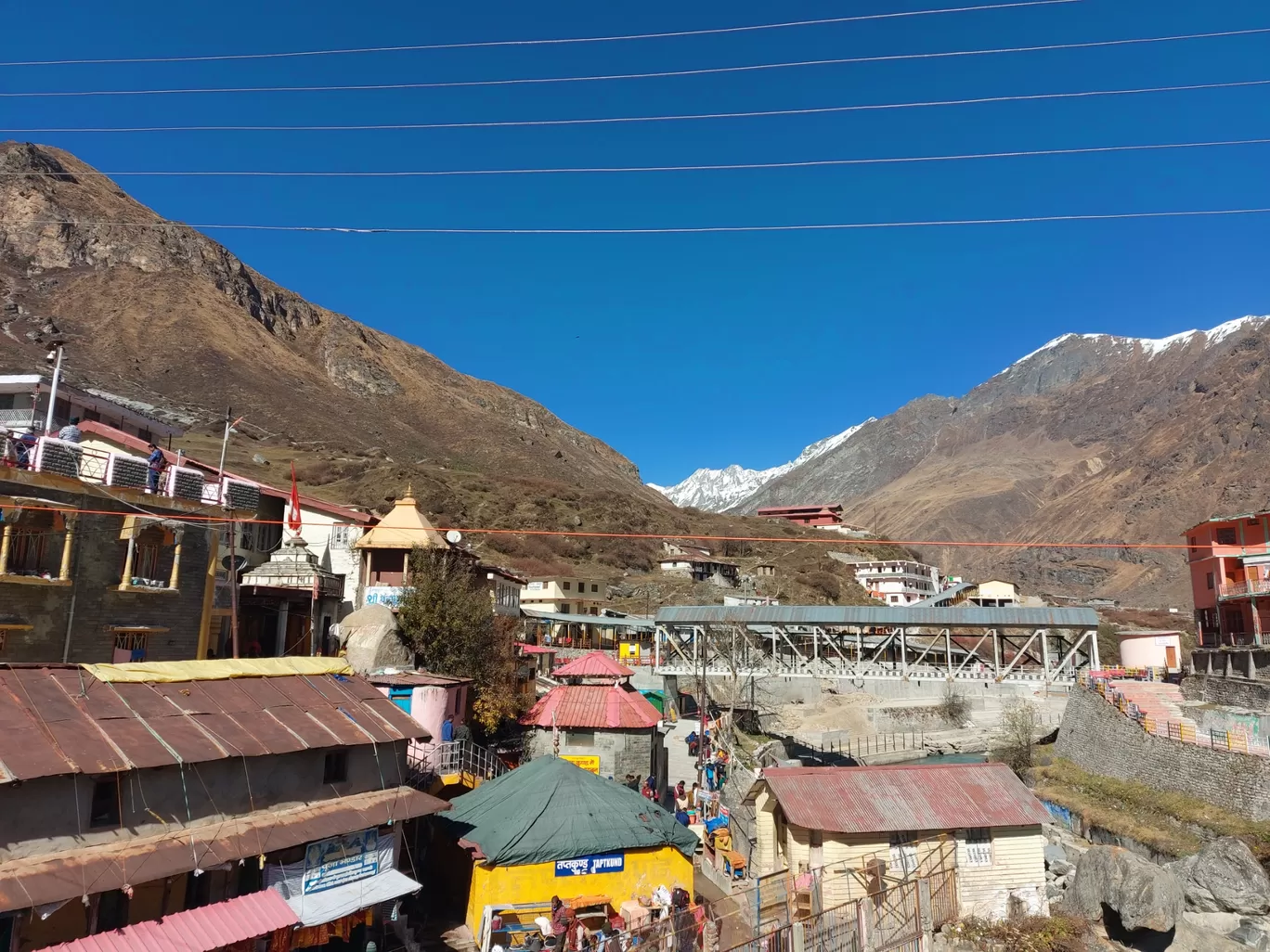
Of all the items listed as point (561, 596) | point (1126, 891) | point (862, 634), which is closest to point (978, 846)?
point (1126, 891)

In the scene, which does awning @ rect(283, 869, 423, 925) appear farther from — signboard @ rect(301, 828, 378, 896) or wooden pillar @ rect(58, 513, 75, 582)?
wooden pillar @ rect(58, 513, 75, 582)

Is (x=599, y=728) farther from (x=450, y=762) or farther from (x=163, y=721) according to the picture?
(x=163, y=721)

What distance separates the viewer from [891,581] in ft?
319

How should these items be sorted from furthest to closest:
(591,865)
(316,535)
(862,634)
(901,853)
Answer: (862,634) → (316,535) → (901,853) → (591,865)

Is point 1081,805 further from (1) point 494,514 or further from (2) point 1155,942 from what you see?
(1) point 494,514

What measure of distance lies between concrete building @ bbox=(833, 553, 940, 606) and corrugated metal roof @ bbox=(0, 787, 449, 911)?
86.5 metres

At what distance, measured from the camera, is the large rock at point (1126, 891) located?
17.3 meters

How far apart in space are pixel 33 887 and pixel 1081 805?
3044cm

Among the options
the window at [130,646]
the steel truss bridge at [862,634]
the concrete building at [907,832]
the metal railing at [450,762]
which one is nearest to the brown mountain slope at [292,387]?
the steel truss bridge at [862,634]

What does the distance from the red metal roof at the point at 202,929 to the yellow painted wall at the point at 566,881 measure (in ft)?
11.9

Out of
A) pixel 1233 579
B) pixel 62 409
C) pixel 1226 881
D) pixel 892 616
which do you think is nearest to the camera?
pixel 1226 881

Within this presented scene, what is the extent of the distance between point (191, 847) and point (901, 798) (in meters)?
13.8

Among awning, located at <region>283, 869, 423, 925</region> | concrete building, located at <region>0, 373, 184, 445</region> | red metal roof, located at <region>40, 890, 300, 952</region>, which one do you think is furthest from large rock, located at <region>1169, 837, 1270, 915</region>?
concrete building, located at <region>0, 373, 184, 445</region>

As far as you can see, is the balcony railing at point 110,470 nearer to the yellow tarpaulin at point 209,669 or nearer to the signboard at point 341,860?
the yellow tarpaulin at point 209,669
